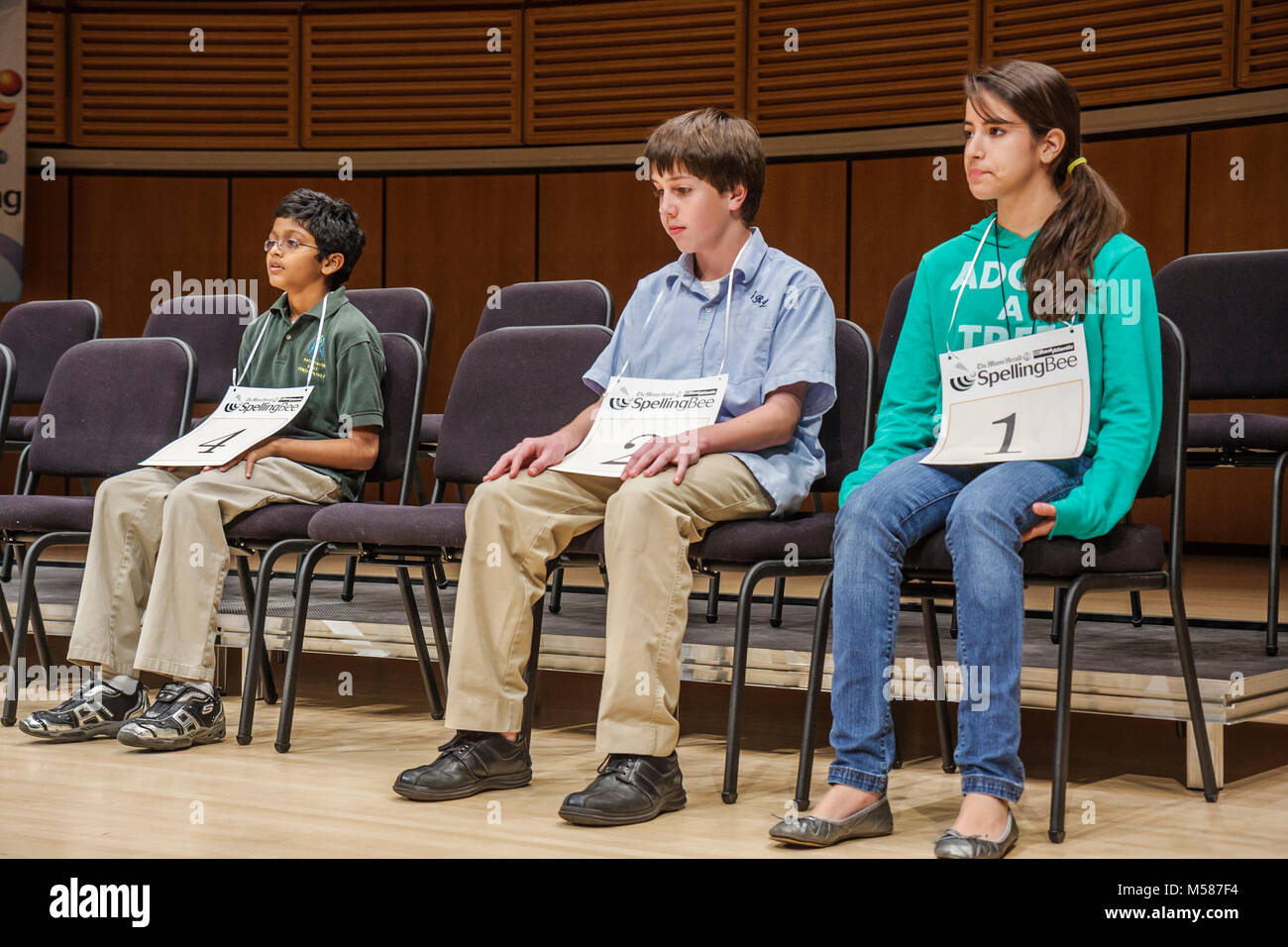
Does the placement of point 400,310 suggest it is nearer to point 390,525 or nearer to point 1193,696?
point 390,525

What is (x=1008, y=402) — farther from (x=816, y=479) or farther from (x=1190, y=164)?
(x=1190, y=164)

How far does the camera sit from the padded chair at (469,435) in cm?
243

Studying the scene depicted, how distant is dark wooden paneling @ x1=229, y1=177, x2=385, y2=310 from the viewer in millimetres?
Result: 6500

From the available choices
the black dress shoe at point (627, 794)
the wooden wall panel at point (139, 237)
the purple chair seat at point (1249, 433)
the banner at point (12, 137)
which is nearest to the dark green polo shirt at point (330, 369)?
the black dress shoe at point (627, 794)

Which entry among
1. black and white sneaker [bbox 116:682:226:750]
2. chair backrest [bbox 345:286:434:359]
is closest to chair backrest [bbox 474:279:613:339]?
chair backrest [bbox 345:286:434:359]

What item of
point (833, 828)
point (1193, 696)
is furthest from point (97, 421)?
point (1193, 696)

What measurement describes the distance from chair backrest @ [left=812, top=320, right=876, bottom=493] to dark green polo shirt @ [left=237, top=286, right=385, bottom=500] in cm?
94

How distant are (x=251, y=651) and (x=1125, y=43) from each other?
424 cm

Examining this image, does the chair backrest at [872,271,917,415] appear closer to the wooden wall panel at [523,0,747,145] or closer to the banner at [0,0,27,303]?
the wooden wall panel at [523,0,747,145]

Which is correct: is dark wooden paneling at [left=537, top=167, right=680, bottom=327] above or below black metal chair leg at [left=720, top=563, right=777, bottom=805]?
above

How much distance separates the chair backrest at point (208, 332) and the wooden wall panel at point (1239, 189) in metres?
3.68

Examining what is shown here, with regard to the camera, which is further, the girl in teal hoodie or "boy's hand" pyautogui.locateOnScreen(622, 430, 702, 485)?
"boy's hand" pyautogui.locateOnScreen(622, 430, 702, 485)

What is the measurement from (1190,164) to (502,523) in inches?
167

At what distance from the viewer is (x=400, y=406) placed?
2.82 metres
